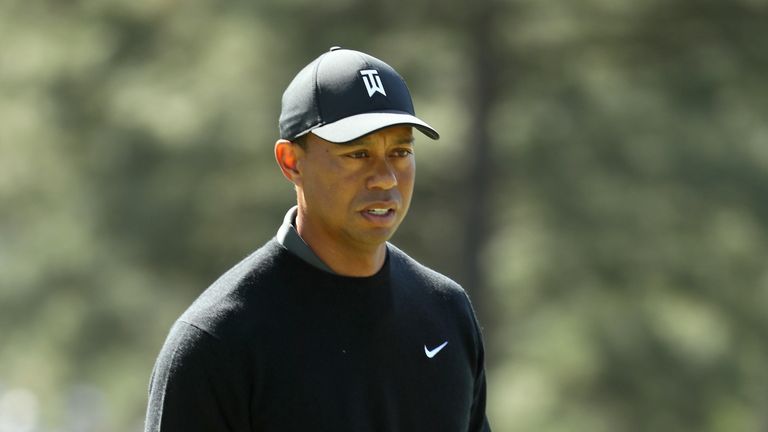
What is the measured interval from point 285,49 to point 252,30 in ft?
0.89

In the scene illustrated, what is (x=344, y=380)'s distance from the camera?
8.35 ft

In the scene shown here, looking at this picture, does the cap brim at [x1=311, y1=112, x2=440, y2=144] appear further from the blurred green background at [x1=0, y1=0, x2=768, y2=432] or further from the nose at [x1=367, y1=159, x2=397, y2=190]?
the blurred green background at [x1=0, y1=0, x2=768, y2=432]

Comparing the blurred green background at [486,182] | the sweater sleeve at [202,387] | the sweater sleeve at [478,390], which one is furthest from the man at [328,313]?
the blurred green background at [486,182]

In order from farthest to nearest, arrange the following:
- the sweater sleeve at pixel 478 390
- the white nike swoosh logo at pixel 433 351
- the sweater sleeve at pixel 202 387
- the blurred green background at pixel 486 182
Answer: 1. the blurred green background at pixel 486 182
2. the sweater sleeve at pixel 478 390
3. the white nike swoosh logo at pixel 433 351
4. the sweater sleeve at pixel 202 387

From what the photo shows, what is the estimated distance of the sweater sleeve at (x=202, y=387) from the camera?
243 cm

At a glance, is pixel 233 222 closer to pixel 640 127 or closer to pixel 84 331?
pixel 84 331

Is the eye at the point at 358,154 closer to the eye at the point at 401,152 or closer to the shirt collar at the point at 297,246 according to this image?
the eye at the point at 401,152

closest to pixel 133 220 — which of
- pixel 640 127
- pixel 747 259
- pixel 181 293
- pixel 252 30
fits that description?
pixel 181 293

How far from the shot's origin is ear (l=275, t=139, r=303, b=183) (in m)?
2.63

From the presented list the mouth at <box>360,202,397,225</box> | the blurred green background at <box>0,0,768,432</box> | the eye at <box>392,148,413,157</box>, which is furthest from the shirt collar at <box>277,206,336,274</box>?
the blurred green background at <box>0,0,768,432</box>

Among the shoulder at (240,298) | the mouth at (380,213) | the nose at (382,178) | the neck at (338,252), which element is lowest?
the shoulder at (240,298)

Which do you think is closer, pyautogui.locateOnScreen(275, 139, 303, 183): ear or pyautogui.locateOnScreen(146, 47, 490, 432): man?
pyautogui.locateOnScreen(146, 47, 490, 432): man

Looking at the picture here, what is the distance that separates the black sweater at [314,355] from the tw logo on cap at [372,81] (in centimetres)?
35

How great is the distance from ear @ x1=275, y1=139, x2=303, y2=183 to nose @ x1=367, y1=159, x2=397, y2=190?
15 cm
